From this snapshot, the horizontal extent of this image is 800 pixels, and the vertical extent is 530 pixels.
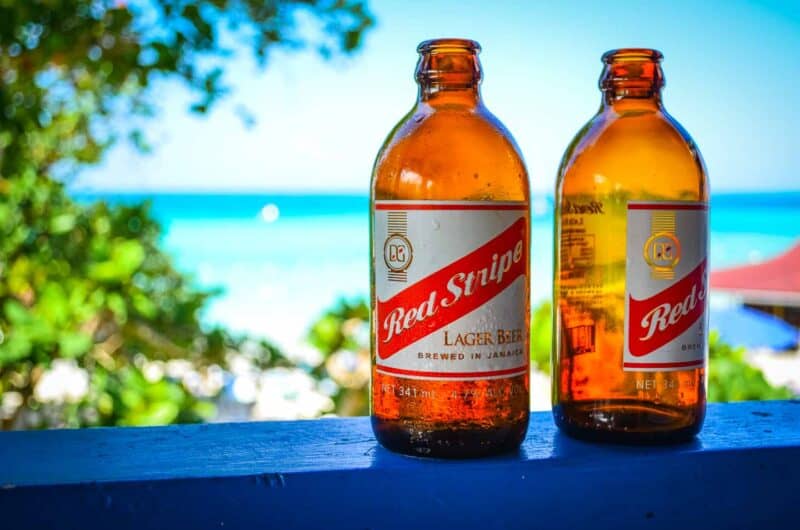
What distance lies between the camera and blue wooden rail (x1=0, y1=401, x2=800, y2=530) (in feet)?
2.12

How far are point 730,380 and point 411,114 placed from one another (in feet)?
4.38

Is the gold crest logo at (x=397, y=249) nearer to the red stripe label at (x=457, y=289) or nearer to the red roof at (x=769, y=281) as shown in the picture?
the red stripe label at (x=457, y=289)

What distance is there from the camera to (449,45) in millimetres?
726

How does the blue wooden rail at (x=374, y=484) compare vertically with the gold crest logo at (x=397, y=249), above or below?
below

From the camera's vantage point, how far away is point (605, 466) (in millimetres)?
698

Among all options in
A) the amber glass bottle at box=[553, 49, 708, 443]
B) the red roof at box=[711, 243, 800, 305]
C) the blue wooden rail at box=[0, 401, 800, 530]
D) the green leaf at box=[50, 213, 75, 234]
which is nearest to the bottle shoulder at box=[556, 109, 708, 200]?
the amber glass bottle at box=[553, 49, 708, 443]

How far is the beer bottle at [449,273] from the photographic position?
2.23ft

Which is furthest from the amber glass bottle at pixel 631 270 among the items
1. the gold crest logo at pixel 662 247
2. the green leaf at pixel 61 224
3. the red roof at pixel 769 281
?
the red roof at pixel 769 281

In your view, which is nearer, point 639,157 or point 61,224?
point 639,157

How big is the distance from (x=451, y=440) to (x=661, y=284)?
0.72 ft

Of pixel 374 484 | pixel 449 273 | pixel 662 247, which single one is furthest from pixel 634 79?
pixel 374 484

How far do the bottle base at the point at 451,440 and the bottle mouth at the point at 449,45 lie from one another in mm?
315

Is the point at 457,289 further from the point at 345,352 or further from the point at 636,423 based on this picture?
the point at 345,352

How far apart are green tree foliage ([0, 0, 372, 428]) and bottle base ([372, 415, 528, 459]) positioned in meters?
1.08
